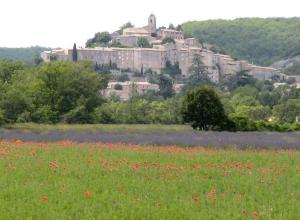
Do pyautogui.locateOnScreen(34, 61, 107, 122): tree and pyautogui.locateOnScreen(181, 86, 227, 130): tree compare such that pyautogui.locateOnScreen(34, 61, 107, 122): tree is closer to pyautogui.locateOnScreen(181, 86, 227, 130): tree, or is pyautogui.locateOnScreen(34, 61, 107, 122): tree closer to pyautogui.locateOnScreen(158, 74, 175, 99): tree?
pyautogui.locateOnScreen(181, 86, 227, 130): tree

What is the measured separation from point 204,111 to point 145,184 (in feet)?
107

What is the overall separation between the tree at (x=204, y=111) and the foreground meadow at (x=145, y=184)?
24.3m

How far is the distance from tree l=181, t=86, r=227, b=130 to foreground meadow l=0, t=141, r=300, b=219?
955 inches

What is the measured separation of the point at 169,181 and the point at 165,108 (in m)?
78.3

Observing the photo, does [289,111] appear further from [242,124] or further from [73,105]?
[242,124]

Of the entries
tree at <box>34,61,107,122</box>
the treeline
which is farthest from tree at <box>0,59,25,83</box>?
tree at <box>34,61,107,122</box>

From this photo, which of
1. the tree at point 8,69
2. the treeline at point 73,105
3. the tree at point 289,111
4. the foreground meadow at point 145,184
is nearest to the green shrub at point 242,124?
the treeline at point 73,105

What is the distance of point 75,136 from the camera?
3050 centimetres

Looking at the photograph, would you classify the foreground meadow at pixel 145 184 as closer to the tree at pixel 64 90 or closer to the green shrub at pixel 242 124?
the green shrub at pixel 242 124

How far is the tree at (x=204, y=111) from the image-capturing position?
158ft

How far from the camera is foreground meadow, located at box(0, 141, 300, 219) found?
12477 mm

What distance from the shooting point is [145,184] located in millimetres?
15609

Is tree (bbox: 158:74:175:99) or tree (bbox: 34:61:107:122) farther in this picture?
tree (bbox: 158:74:175:99)

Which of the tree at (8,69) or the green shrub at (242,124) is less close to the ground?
the tree at (8,69)
